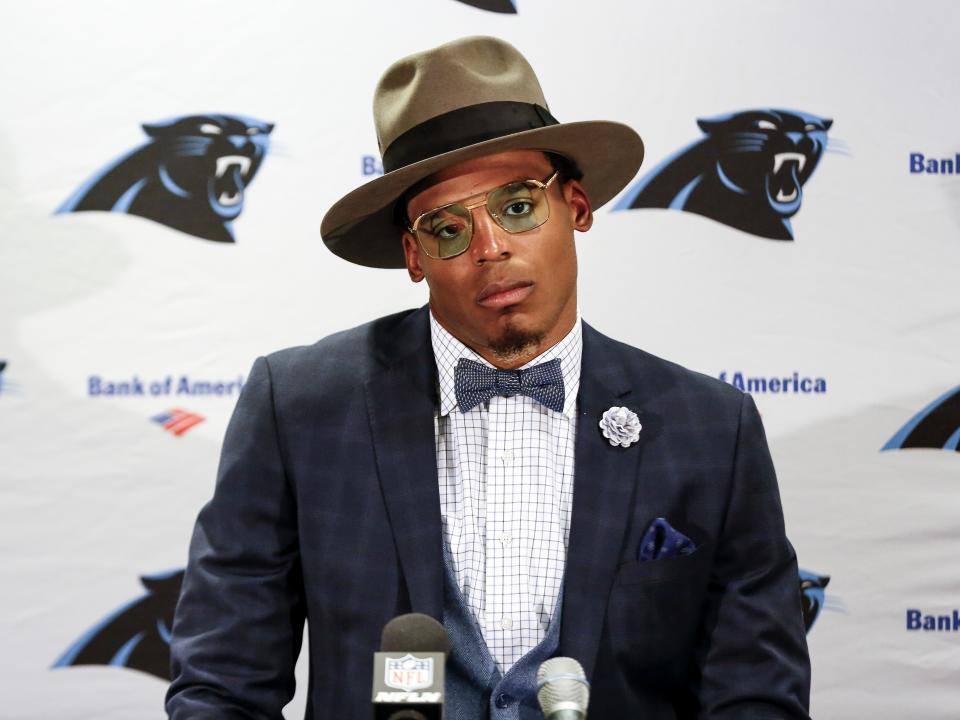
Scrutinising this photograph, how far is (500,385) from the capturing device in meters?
1.90

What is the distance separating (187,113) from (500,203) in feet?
5.07

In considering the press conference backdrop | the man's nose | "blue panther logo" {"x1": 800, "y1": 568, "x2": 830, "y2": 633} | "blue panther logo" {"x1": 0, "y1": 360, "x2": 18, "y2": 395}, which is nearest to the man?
the man's nose

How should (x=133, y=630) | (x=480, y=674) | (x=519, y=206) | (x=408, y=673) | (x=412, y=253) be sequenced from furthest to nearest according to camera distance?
(x=133, y=630), (x=412, y=253), (x=519, y=206), (x=480, y=674), (x=408, y=673)

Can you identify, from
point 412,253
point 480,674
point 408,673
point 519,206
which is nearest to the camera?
point 408,673

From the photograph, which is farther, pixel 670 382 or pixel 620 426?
pixel 670 382

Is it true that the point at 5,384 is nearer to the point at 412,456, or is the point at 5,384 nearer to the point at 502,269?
the point at 412,456

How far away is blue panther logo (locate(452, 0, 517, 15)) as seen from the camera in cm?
299

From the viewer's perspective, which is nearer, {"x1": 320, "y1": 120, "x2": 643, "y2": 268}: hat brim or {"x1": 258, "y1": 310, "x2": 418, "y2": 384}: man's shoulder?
{"x1": 320, "y1": 120, "x2": 643, "y2": 268}: hat brim

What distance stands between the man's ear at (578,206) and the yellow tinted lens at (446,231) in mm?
271

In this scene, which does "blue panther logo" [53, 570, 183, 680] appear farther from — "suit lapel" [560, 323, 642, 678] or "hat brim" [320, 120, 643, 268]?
"suit lapel" [560, 323, 642, 678]

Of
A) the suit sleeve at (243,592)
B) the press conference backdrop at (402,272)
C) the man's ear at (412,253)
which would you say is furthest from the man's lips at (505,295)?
the press conference backdrop at (402,272)

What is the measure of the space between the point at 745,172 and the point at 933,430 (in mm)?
945

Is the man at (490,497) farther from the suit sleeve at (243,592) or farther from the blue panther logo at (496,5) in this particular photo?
the blue panther logo at (496,5)

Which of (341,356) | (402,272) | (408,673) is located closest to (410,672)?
(408,673)
